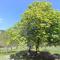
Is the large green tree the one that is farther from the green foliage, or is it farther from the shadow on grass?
the shadow on grass

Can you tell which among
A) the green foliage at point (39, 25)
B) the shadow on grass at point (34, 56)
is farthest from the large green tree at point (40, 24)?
the shadow on grass at point (34, 56)

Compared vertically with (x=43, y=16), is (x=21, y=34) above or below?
below

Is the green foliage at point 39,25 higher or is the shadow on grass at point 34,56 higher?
the green foliage at point 39,25

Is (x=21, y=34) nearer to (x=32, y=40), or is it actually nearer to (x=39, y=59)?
(x=32, y=40)

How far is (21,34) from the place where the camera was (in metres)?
31.8

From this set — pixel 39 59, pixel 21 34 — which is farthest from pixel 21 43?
pixel 39 59

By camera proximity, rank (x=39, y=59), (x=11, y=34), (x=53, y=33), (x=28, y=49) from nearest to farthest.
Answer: (x=39, y=59)
(x=53, y=33)
(x=11, y=34)
(x=28, y=49)

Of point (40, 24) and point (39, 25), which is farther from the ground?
point (40, 24)

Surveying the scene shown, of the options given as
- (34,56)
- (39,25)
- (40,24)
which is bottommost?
(34,56)

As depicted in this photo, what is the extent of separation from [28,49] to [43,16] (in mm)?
8173

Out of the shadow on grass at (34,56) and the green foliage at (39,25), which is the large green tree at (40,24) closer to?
the green foliage at (39,25)

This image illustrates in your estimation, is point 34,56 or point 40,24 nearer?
point 40,24

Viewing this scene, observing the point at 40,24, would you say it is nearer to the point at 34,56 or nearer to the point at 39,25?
the point at 39,25

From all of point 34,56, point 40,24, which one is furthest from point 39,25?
point 34,56
